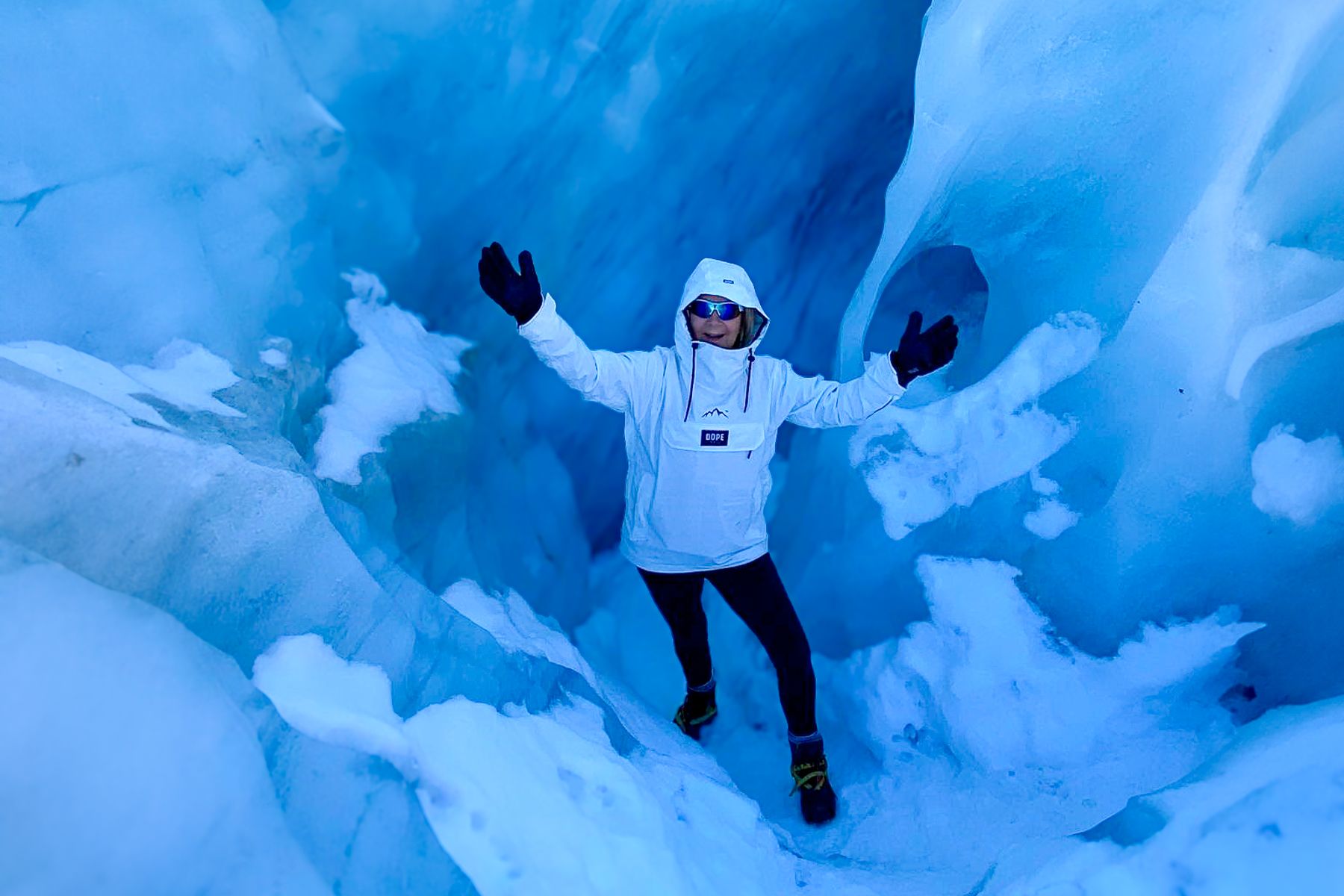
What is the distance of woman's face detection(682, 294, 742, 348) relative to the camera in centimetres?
166

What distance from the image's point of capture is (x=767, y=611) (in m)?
1.80

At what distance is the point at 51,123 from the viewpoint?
56.2 inches

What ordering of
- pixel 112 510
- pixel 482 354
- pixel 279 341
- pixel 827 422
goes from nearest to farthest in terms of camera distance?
pixel 112 510
pixel 279 341
pixel 827 422
pixel 482 354

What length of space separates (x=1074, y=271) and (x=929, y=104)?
478 mm

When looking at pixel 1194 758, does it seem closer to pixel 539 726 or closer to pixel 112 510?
pixel 539 726

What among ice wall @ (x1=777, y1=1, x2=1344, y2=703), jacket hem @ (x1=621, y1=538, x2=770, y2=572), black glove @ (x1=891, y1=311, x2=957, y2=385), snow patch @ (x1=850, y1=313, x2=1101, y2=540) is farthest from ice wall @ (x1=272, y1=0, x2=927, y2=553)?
black glove @ (x1=891, y1=311, x2=957, y2=385)

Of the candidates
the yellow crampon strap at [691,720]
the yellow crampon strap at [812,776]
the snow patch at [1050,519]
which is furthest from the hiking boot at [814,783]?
the snow patch at [1050,519]

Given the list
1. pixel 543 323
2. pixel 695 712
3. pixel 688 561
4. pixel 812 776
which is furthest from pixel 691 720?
pixel 543 323

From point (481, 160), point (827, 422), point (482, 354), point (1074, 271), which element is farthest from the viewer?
point (482, 354)

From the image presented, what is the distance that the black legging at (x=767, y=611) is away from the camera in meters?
1.81

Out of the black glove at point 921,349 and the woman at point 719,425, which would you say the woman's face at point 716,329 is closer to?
the woman at point 719,425

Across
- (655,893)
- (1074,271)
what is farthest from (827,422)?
(655,893)

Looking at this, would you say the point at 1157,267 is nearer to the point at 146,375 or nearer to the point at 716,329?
the point at 716,329

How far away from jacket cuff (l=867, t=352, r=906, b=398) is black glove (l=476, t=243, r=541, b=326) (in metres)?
0.63
